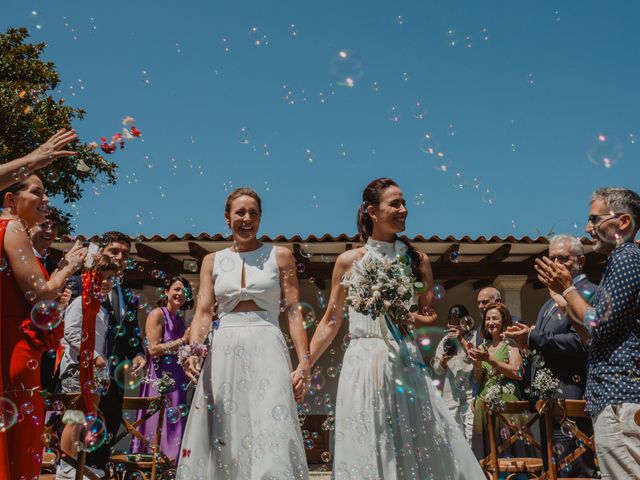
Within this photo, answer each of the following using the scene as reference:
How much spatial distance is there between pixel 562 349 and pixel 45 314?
10.6 feet

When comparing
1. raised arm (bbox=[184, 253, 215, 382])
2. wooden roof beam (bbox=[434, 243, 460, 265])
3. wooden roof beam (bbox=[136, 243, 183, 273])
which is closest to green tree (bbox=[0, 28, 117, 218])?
wooden roof beam (bbox=[136, 243, 183, 273])

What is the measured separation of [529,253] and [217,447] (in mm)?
8780

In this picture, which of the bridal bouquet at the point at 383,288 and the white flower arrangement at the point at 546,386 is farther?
the white flower arrangement at the point at 546,386

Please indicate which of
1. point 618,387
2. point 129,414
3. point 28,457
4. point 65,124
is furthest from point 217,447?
point 65,124

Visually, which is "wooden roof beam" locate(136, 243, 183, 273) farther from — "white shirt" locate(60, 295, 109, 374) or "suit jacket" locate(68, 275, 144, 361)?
"white shirt" locate(60, 295, 109, 374)

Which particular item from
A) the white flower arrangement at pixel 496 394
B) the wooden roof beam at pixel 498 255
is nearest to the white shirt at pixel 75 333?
the white flower arrangement at pixel 496 394

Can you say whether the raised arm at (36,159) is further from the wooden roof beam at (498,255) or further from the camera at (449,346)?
the wooden roof beam at (498,255)

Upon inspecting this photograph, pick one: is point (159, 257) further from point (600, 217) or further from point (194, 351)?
point (600, 217)

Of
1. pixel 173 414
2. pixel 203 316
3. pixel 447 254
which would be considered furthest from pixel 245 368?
pixel 447 254

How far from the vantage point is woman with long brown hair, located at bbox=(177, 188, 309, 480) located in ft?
11.5

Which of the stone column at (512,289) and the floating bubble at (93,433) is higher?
the stone column at (512,289)

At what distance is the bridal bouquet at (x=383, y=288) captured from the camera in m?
3.59

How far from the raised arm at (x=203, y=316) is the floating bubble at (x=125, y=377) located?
1.29 meters

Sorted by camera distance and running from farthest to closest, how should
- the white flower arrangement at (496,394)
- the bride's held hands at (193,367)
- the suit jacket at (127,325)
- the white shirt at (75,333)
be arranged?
the suit jacket at (127,325) < the white shirt at (75,333) < the white flower arrangement at (496,394) < the bride's held hands at (193,367)
